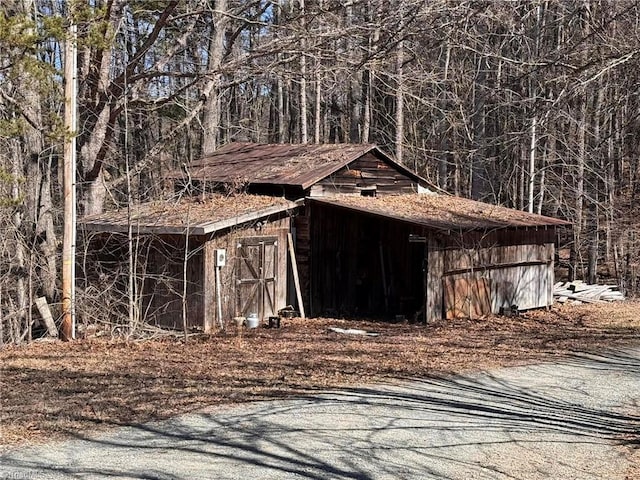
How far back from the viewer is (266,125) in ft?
130

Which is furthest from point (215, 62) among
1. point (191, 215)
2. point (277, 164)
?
point (191, 215)

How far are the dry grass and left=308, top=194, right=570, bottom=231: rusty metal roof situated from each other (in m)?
2.20

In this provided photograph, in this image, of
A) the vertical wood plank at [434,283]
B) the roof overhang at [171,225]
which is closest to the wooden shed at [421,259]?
the vertical wood plank at [434,283]

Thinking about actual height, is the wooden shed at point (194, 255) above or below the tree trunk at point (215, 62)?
below

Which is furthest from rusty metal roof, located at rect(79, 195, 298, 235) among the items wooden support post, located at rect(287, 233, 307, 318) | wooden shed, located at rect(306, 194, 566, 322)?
wooden shed, located at rect(306, 194, 566, 322)

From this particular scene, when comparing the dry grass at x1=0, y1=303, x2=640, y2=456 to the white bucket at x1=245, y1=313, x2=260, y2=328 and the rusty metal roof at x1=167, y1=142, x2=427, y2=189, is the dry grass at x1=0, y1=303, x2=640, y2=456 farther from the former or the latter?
the rusty metal roof at x1=167, y1=142, x2=427, y2=189

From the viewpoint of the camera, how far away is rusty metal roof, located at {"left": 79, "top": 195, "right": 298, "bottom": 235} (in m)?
16.4

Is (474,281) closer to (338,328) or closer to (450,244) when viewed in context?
(450,244)

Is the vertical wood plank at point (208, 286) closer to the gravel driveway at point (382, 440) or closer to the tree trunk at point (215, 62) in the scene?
the tree trunk at point (215, 62)

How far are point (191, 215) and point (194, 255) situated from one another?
0.94 metres

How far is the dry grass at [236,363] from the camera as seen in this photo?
32.3 feet

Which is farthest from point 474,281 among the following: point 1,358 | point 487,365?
point 1,358

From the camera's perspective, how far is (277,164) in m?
20.5

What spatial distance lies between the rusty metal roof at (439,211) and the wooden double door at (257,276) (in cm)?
164
